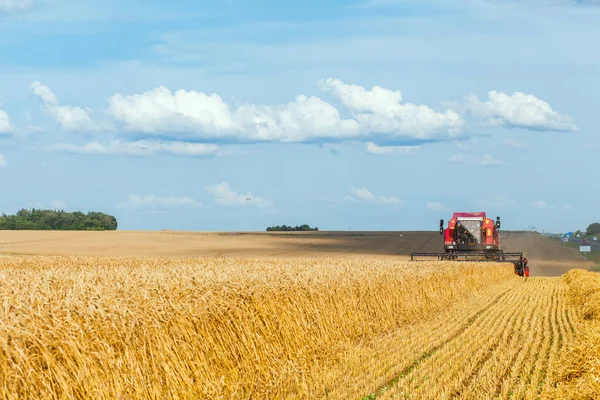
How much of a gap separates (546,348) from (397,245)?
57.9m

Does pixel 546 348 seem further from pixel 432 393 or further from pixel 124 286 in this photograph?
pixel 124 286

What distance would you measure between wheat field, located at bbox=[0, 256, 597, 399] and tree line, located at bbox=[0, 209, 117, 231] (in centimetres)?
8505

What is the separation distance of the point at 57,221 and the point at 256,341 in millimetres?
92897

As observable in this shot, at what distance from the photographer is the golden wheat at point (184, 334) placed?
6672 millimetres

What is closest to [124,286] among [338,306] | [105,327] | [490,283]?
[105,327]

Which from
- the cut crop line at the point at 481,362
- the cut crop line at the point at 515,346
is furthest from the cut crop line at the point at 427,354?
the cut crop line at the point at 515,346

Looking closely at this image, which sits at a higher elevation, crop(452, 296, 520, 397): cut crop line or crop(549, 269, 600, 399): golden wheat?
crop(549, 269, 600, 399): golden wheat

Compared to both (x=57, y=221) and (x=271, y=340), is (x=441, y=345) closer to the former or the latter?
(x=271, y=340)

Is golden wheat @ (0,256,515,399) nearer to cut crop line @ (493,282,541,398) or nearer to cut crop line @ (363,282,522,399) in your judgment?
cut crop line @ (363,282,522,399)

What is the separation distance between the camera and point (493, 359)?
12.1 metres

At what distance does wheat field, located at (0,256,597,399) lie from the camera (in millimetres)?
6879

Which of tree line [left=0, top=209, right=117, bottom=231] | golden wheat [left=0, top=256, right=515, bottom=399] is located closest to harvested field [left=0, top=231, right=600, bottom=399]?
golden wheat [left=0, top=256, right=515, bottom=399]

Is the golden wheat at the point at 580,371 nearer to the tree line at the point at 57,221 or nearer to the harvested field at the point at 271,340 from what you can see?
the harvested field at the point at 271,340

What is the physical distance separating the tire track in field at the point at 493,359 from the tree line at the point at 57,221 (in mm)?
83238
